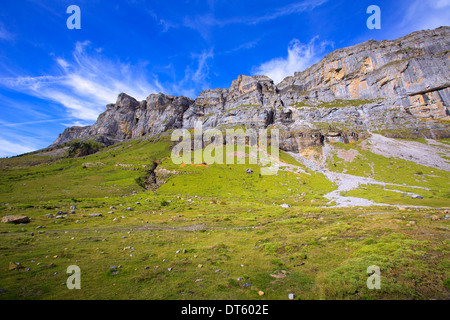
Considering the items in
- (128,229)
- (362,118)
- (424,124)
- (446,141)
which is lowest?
(128,229)

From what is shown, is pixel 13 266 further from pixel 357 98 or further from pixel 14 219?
pixel 357 98

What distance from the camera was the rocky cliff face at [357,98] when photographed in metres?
105

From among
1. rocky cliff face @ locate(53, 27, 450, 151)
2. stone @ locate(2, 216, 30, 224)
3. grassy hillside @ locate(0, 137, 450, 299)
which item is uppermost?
rocky cliff face @ locate(53, 27, 450, 151)

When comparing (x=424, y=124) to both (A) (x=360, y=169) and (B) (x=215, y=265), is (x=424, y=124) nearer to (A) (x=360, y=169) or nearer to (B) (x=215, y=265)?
(A) (x=360, y=169)

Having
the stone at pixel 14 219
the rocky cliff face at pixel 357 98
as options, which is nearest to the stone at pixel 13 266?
the stone at pixel 14 219

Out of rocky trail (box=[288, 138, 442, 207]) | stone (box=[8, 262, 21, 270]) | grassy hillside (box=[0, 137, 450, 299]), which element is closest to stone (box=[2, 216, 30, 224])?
grassy hillside (box=[0, 137, 450, 299])

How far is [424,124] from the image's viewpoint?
100500 mm

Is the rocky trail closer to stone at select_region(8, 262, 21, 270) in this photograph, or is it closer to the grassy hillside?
the grassy hillside

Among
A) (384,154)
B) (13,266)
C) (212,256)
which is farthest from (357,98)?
(13,266)

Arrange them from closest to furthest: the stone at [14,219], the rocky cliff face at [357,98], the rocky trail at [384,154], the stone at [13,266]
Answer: the stone at [13,266] < the stone at [14,219] < the rocky trail at [384,154] < the rocky cliff face at [357,98]

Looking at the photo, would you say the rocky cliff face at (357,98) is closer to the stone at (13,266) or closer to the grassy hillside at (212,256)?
the grassy hillside at (212,256)

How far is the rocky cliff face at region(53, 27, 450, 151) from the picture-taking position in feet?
346

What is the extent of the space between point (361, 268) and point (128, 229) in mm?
22312
